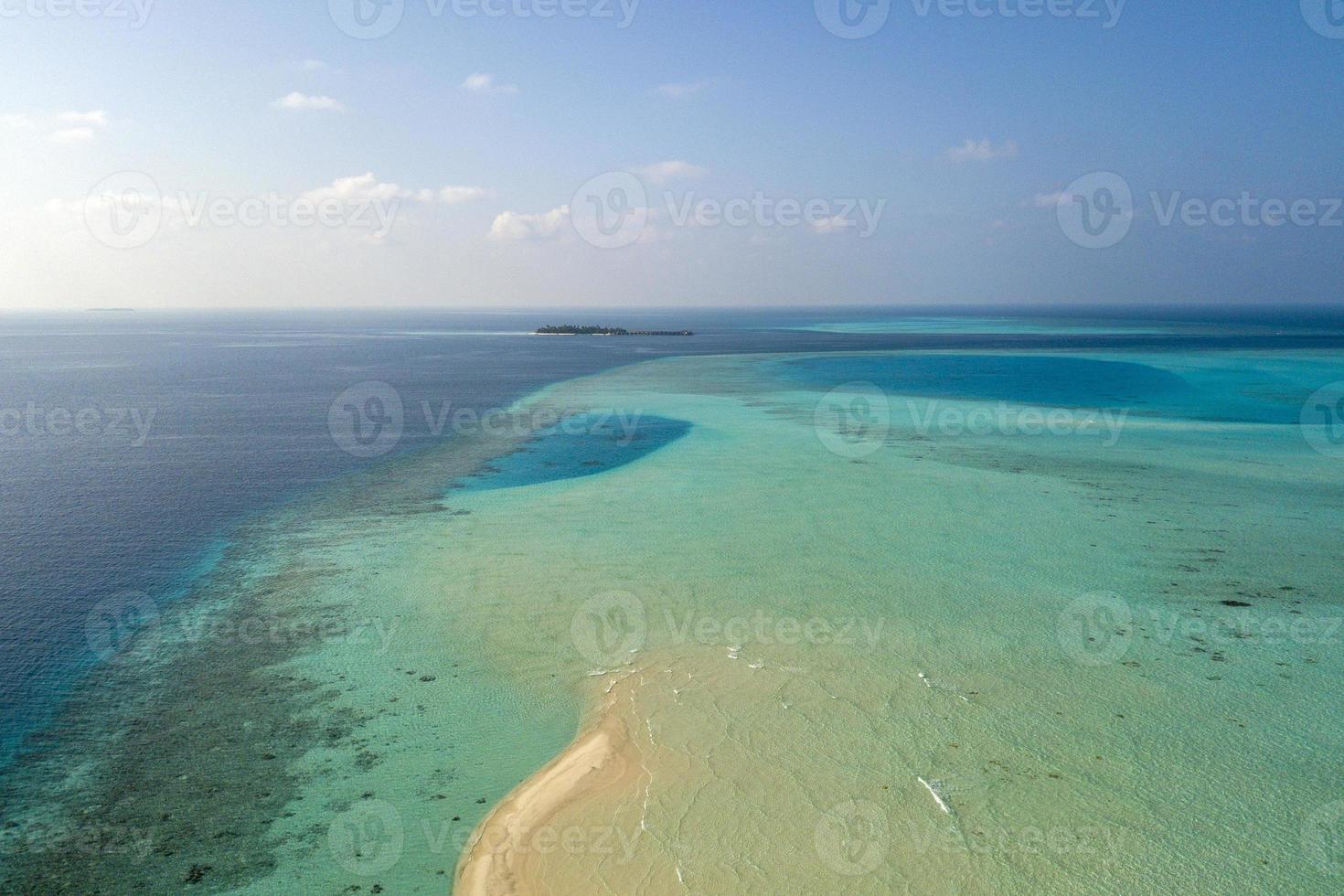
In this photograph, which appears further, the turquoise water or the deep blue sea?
the turquoise water

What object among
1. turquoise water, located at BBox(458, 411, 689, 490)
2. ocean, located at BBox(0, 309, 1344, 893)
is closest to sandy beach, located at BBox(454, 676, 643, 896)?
ocean, located at BBox(0, 309, 1344, 893)

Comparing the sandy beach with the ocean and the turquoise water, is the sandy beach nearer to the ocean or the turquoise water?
the ocean

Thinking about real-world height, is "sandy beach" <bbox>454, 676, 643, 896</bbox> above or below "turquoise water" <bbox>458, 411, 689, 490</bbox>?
below

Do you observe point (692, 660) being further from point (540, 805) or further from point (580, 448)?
point (580, 448)

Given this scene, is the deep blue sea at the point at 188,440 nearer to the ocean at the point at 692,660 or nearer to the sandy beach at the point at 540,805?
the ocean at the point at 692,660

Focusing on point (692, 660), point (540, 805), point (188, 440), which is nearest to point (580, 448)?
point (188, 440)

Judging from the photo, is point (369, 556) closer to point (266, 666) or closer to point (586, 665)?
point (266, 666)

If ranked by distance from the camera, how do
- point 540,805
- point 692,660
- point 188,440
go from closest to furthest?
point 540,805, point 692,660, point 188,440

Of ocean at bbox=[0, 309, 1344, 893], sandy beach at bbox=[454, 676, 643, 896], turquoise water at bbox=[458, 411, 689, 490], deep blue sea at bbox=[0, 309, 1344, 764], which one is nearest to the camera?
sandy beach at bbox=[454, 676, 643, 896]
